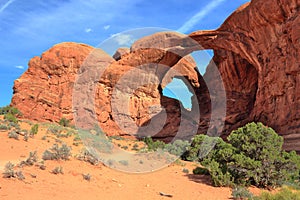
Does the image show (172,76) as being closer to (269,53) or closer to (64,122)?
(64,122)

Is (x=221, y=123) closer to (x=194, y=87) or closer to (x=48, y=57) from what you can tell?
(x=194, y=87)

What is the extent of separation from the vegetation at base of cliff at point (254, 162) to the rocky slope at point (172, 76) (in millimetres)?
8762

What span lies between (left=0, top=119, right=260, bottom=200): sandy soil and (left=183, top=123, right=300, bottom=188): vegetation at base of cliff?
2.00ft

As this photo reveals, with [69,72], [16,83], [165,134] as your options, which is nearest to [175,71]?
[165,134]

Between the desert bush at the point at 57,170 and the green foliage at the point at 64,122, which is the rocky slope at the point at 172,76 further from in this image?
the desert bush at the point at 57,170

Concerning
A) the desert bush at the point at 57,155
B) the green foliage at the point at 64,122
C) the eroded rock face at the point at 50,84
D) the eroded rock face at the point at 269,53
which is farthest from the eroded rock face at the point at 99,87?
the desert bush at the point at 57,155

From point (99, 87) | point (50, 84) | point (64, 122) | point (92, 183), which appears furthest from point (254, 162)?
point (50, 84)

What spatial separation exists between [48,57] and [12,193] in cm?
2462

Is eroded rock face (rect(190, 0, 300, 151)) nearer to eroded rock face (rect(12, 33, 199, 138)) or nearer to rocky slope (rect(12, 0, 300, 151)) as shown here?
rocky slope (rect(12, 0, 300, 151))

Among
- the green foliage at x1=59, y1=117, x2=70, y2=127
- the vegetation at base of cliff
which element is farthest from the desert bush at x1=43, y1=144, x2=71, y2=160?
the green foliage at x1=59, y1=117, x2=70, y2=127

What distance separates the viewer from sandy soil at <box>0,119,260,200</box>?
209 inches

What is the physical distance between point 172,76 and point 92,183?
2578 centimetres

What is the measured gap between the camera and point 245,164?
8477 mm

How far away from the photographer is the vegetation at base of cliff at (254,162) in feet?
27.7
